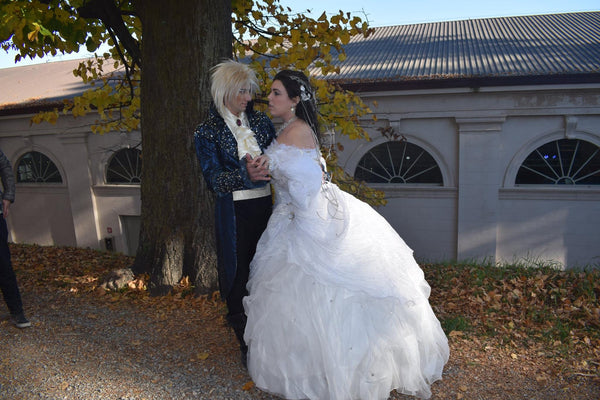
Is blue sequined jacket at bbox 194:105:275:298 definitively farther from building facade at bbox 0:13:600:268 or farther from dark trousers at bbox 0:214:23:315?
building facade at bbox 0:13:600:268

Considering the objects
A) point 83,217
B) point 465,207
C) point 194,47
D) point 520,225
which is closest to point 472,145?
point 465,207

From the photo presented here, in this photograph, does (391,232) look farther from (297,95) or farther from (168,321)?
(168,321)

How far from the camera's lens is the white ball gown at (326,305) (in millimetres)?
2549

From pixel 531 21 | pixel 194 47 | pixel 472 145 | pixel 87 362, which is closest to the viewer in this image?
pixel 87 362

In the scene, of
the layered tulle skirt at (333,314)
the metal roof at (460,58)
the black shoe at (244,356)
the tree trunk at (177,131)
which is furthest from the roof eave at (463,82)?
the black shoe at (244,356)

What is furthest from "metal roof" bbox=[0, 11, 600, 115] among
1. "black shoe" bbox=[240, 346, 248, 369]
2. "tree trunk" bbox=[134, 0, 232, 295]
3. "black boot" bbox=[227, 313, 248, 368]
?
"black shoe" bbox=[240, 346, 248, 369]

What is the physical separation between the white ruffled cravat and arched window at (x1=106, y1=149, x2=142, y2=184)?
11282 mm

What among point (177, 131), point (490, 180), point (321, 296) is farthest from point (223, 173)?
point (490, 180)

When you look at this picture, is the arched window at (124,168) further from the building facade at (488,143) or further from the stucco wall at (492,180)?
the stucco wall at (492,180)

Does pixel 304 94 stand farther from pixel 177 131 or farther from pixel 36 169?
pixel 36 169

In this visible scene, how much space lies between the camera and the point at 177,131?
4562mm

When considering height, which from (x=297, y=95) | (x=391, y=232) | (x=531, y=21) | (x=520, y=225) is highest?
(x=531, y=21)

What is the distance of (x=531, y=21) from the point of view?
13648 mm

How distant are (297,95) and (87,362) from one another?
2.81 m
